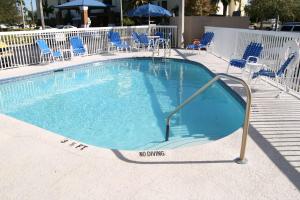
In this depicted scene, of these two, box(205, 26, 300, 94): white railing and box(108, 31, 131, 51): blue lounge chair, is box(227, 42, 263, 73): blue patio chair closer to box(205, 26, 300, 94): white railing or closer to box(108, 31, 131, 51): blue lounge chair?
box(205, 26, 300, 94): white railing

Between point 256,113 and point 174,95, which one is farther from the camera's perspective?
point 174,95

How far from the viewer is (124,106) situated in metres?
6.84

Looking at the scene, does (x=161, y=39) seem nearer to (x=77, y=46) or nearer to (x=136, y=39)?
(x=136, y=39)

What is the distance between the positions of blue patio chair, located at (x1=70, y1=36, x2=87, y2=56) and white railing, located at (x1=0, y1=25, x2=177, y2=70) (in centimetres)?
30

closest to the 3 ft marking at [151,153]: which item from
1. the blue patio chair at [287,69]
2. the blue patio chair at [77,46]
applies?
the blue patio chair at [287,69]

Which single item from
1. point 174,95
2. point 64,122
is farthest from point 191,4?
point 64,122

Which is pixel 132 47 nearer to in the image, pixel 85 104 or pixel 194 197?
pixel 85 104

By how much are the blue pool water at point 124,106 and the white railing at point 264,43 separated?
134 centimetres

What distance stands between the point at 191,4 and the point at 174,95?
77.7 ft

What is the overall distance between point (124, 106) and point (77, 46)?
5.86 metres

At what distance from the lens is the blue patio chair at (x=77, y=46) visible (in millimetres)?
11391

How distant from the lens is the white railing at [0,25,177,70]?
958 cm

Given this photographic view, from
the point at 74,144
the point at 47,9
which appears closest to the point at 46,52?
the point at 74,144

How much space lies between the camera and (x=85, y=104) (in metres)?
6.96
